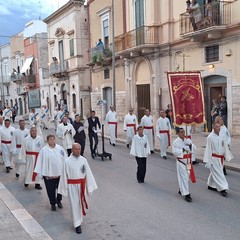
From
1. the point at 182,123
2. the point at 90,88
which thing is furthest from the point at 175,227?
the point at 90,88

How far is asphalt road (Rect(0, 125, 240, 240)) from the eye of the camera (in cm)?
598

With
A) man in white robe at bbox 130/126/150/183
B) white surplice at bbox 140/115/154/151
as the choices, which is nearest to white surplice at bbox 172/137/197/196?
man in white robe at bbox 130/126/150/183

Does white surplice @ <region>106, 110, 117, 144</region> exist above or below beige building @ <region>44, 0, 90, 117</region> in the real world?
below

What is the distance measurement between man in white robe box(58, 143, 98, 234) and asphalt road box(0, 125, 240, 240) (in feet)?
1.08

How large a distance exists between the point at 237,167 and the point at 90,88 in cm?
2226

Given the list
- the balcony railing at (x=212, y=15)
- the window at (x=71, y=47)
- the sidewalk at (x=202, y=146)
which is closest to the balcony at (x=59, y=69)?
the window at (x=71, y=47)

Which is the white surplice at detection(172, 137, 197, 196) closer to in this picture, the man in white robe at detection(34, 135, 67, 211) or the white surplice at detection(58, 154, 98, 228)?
the white surplice at detection(58, 154, 98, 228)

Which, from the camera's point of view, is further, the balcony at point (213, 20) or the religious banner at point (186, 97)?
the balcony at point (213, 20)

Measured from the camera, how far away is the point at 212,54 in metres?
16.9

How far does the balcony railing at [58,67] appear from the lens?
3412cm

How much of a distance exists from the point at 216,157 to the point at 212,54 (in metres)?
9.71

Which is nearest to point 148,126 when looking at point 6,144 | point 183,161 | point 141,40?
point 6,144

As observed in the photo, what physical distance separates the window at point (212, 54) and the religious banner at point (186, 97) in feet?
27.0

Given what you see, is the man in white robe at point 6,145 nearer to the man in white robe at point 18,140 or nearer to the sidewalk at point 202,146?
the man in white robe at point 18,140
